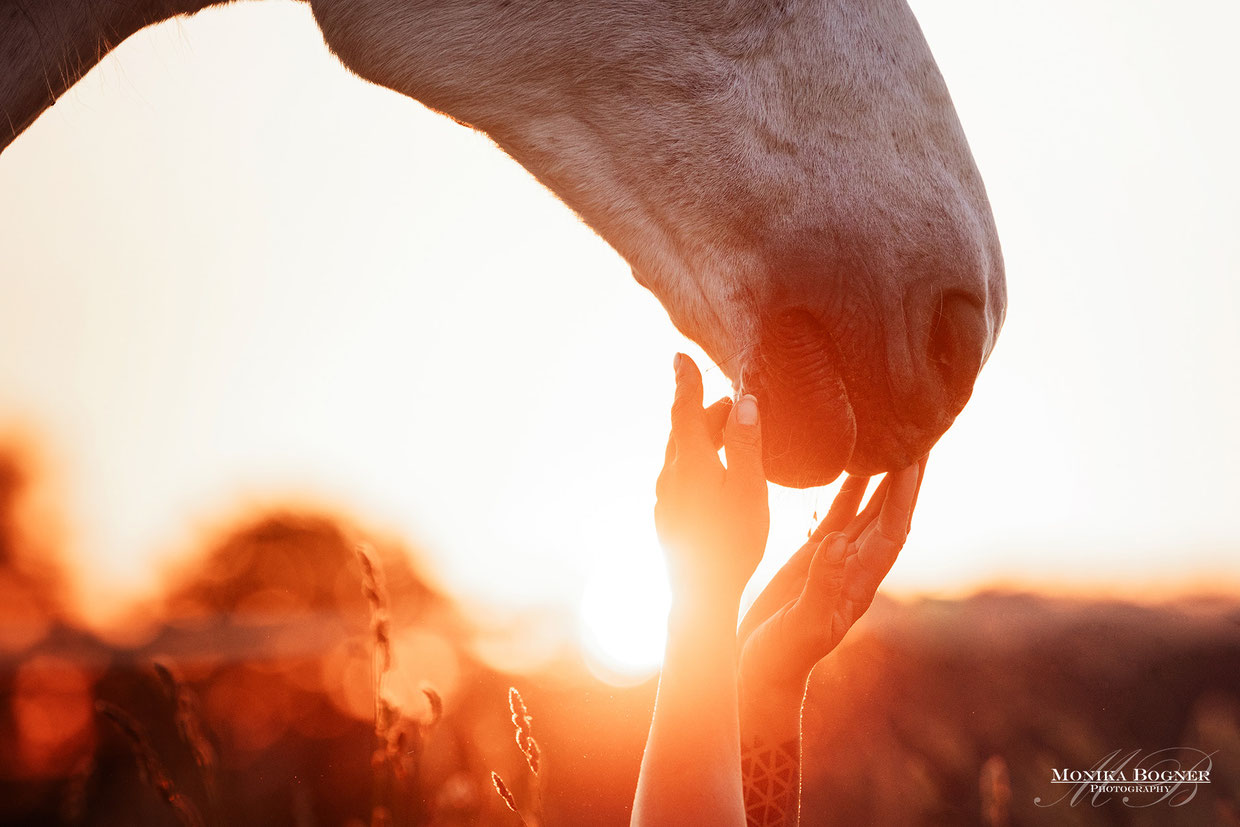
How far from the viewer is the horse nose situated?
1.13 metres

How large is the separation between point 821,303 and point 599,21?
1.94ft

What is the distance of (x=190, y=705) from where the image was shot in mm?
1352

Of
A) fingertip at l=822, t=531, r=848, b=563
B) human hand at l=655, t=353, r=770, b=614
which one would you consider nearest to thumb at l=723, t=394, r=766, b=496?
human hand at l=655, t=353, r=770, b=614

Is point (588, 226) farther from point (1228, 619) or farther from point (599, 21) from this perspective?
point (1228, 619)

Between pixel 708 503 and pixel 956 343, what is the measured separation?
1.59ft

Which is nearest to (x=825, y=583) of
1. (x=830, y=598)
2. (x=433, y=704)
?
(x=830, y=598)

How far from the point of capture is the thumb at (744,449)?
100cm

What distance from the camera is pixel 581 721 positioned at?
2.86 meters

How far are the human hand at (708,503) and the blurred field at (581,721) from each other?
56 cm

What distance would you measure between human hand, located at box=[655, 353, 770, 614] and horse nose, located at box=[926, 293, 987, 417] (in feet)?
1.10

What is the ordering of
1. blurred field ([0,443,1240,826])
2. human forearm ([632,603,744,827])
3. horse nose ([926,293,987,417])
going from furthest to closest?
1. blurred field ([0,443,1240,826])
2. horse nose ([926,293,987,417])
3. human forearm ([632,603,744,827])

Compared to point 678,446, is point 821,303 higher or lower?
higher

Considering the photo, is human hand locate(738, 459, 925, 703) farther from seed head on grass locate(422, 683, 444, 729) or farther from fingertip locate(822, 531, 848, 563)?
seed head on grass locate(422, 683, 444, 729)

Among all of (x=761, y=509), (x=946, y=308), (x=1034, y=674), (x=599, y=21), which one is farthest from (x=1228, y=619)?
(x=599, y=21)
